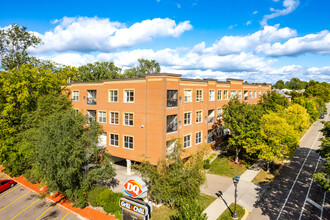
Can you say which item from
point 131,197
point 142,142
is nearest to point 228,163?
point 142,142

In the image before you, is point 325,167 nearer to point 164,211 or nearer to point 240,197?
point 240,197

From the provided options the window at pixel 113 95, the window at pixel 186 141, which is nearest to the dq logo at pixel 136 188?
the window at pixel 186 141

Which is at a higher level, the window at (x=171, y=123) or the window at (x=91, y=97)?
the window at (x=91, y=97)

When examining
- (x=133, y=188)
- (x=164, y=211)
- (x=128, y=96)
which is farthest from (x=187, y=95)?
(x=133, y=188)

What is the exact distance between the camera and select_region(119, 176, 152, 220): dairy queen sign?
893cm

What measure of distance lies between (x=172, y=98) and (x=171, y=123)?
11.2ft

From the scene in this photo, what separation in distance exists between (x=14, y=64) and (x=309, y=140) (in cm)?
6931

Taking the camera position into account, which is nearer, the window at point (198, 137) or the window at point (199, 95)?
the window at point (199, 95)

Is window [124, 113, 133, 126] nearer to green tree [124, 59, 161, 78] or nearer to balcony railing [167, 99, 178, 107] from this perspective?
balcony railing [167, 99, 178, 107]

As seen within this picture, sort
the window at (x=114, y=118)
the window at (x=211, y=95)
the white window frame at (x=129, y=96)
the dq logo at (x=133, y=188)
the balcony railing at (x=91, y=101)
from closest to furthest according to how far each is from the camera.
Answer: the dq logo at (x=133, y=188) → the white window frame at (x=129, y=96) → the window at (x=114, y=118) → the balcony railing at (x=91, y=101) → the window at (x=211, y=95)

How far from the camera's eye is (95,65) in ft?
199

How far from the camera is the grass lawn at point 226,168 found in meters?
28.7

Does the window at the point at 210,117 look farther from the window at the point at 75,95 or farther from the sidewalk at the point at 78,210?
the window at the point at 75,95

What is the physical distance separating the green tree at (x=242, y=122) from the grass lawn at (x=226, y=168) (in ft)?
4.22
